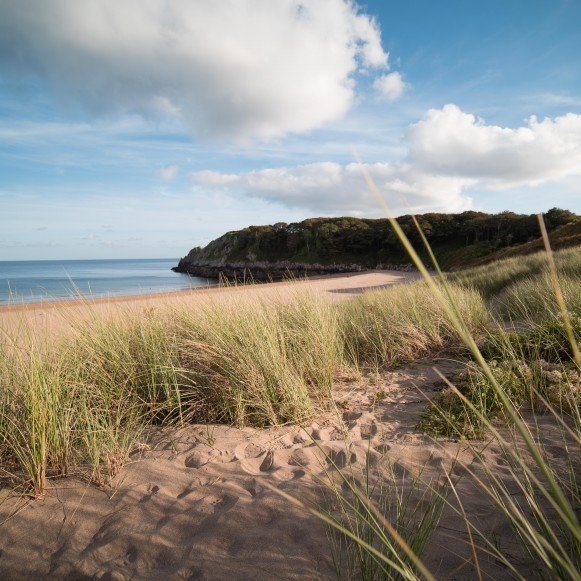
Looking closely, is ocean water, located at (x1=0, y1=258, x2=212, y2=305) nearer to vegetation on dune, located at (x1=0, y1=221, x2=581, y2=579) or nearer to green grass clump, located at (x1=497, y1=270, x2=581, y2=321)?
vegetation on dune, located at (x1=0, y1=221, x2=581, y2=579)

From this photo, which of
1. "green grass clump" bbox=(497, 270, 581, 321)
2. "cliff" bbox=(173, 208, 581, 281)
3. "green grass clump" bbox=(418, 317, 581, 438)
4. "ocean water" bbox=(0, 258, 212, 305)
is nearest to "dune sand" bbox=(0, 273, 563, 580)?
"green grass clump" bbox=(418, 317, 581, 438)

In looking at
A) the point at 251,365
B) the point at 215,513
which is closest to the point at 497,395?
the point at 251,365

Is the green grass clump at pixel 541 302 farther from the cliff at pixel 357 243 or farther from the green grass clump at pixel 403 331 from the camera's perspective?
the cliff at pixel 357 243

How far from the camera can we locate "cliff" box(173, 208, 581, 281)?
109 ft

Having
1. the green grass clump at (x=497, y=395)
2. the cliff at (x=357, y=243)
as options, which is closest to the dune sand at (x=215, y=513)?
the green grass clump at (x=497, y=395)

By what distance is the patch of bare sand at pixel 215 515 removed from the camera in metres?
1.85

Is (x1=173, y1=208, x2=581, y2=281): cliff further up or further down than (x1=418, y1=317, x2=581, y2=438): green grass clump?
further up

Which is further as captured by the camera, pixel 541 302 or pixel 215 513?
pixel 541 302

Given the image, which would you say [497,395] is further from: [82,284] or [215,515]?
[82,284]

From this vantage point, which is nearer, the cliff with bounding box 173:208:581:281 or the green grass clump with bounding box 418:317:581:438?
the green grass clump with bounding box 418:317:581:438

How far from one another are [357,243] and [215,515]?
48.0 meters

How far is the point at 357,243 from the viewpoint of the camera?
48.8 m

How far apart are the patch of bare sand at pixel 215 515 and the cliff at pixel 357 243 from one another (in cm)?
2607

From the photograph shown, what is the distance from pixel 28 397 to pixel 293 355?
7.68 ft
